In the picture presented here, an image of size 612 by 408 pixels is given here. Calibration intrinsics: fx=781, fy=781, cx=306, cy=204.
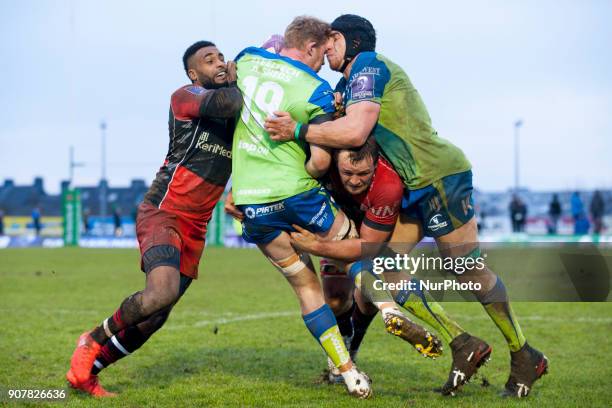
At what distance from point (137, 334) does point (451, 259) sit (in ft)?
8.42

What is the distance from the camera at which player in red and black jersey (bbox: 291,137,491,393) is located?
5.66 m

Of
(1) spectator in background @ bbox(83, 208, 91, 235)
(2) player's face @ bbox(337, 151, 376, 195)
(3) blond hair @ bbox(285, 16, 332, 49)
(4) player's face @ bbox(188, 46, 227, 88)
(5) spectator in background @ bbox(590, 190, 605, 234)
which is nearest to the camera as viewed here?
(2) player's face @ bbox(337, 151, 376, 195)

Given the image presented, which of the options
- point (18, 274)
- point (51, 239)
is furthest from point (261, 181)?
point (51, 239)

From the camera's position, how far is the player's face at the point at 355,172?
5605 mm

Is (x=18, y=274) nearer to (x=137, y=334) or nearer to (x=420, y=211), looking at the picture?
(x=137, y=334)

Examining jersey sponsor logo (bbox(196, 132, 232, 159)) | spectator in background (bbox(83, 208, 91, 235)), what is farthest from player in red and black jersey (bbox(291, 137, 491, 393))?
spectator in background (bbox(83, 208, 91, 235))

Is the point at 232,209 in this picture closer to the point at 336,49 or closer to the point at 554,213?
the point at 336,49

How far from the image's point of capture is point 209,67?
6.34 metres

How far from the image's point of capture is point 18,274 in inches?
730

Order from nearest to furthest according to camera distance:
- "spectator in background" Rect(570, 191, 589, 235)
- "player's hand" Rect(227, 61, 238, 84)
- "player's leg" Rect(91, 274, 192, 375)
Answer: "player's hand" Rect(227, 61, 238, 84), "player's leg" Rect(91, 274, 192, 375), "spectator in background" Rect(570, 191, 589, 235)

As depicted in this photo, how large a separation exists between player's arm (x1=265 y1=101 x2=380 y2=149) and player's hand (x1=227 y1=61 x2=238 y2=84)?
2.01ft

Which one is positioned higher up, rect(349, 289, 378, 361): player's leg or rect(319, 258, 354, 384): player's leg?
rect(319, 258, 354, 384): player's leg

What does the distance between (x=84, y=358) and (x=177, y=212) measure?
1.34 m

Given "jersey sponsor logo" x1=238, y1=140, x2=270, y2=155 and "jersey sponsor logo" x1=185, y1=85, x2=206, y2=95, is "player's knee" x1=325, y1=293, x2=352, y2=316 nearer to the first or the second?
"jersey sponsor logo" x1=238, y1=140, x2=270, y2=155
